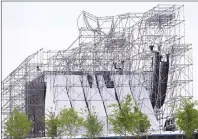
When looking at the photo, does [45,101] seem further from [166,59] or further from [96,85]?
[166,59]

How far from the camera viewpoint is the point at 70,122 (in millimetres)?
51688

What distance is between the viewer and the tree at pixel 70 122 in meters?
51.3

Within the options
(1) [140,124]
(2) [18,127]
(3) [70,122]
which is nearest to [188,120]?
(1) [140,124]

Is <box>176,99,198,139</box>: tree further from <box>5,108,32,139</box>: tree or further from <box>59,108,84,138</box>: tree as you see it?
<box>5,108,32,139</box>: tree

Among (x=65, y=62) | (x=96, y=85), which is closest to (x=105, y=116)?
(x=96, y=85)

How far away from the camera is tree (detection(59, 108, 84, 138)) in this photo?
51.3 m

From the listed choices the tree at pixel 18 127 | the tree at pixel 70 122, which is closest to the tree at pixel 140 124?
the tree at pixel 70 122

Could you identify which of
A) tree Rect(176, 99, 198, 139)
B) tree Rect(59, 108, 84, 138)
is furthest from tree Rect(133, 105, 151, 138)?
tree Rect(59, 108, 84, 138)

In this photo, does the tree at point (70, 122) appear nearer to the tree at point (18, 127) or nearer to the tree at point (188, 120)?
the tree at point (18, 127)

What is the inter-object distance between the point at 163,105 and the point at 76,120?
1107 centimetres

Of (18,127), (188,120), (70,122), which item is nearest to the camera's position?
(188,120)

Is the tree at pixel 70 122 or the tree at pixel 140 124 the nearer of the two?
Answer: the tree at pixel 140 124

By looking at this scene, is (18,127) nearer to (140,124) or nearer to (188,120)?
(140,124)

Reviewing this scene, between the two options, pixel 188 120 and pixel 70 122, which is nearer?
pixel 188 120
